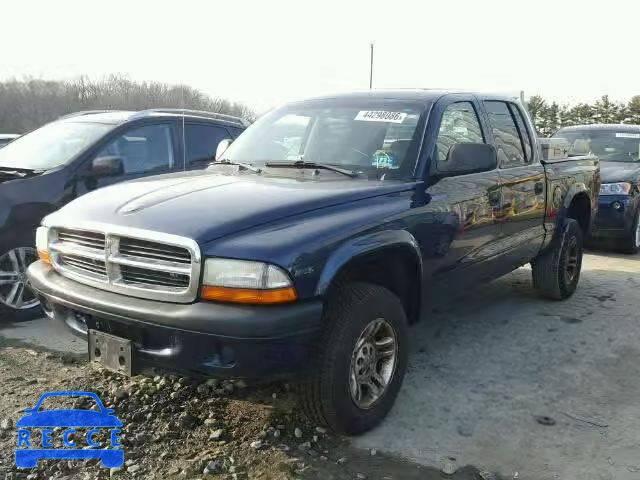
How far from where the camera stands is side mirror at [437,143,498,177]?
141 inches

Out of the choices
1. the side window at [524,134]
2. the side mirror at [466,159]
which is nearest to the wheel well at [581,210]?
the side window at [524,134]

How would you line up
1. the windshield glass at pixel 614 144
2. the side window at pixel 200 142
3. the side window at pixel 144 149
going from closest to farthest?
the side window at pixel 144 149 → the side window at pixel 200 142 → the windshield glass at pixel 614 144

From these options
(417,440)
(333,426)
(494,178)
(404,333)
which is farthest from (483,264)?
(333,426)

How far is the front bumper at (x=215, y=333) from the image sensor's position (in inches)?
101

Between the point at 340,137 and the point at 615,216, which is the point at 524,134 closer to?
the point at 340,137

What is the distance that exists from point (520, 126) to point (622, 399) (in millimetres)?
2259

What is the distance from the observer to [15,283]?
481 cm

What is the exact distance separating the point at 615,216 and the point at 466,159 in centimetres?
527

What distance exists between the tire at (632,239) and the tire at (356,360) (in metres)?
5.92

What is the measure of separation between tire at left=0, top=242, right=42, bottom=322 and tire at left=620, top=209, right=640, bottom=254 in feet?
23.2

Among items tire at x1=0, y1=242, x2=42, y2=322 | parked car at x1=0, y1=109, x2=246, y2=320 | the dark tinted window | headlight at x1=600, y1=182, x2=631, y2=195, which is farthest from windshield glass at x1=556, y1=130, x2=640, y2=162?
tire at x1=0, y1=242, x2=42, y2=322

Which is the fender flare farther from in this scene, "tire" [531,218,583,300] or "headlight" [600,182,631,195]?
"headlight" [600,182,631,195]

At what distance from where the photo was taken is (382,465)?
9.59 feet

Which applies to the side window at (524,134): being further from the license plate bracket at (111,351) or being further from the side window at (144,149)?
the license plate bracket at (111,351)
